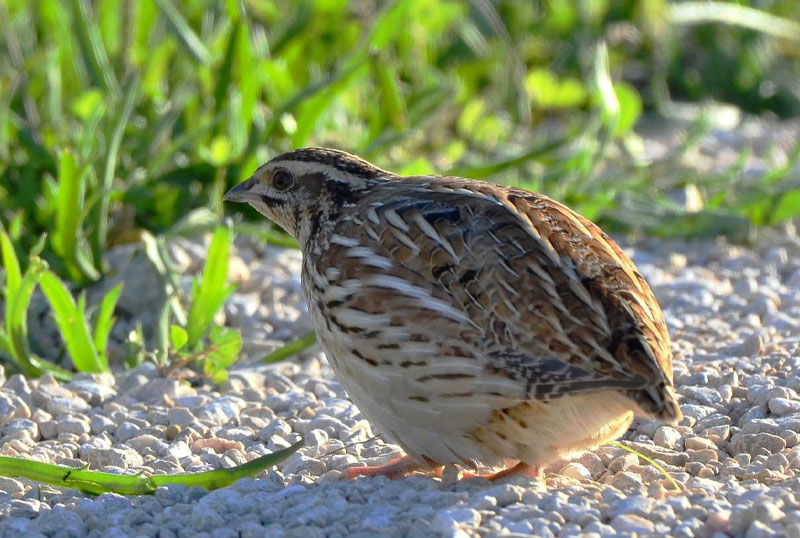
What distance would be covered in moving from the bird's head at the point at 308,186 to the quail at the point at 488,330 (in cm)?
33

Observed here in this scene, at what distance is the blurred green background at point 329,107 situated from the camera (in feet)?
20.2

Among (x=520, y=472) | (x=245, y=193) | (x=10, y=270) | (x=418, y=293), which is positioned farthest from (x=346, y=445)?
(x=10, y=270)

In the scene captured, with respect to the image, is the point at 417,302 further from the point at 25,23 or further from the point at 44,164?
the point at 25,23

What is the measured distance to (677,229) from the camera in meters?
6.62

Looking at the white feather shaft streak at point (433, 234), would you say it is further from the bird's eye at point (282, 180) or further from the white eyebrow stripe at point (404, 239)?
the bird's eye at point (282, 180)

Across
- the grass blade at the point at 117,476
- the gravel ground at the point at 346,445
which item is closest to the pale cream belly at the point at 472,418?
the gravel ground at the point at 346,445

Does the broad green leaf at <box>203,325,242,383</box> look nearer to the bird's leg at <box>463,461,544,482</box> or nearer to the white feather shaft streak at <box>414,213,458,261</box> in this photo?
the white feather shaft streak at <box>414,213,458,261</box>

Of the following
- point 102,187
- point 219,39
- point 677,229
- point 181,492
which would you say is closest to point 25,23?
point 219,39

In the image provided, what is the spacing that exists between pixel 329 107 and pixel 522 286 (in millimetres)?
3253

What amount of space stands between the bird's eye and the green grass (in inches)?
25.2

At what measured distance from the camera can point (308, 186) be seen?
4.57m

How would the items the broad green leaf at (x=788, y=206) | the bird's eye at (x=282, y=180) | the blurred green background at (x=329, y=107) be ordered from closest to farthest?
1. the bird's eye at (x=282, y=180)
2. the blurred green background at (x=329, y=107)
3. the broad green leaf at (x=788, y=206)

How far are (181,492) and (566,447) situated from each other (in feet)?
3.77

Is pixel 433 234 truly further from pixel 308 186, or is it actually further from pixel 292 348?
pixel 292 348
